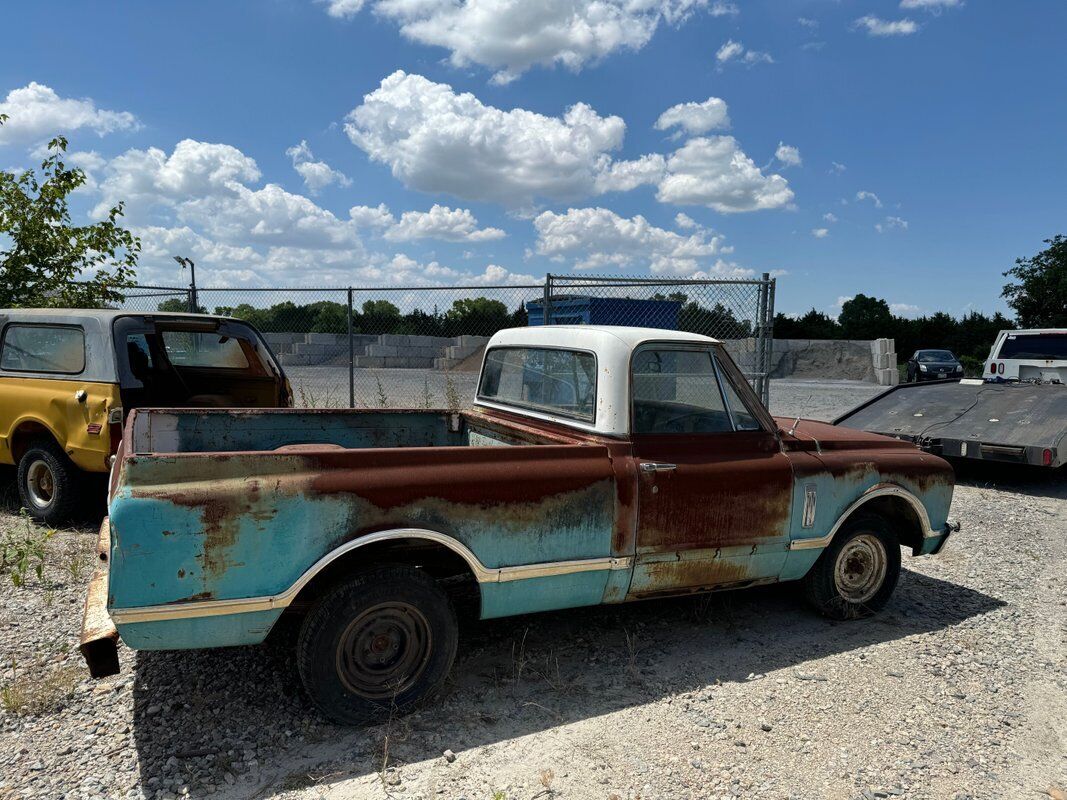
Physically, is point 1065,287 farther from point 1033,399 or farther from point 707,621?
point 707,621

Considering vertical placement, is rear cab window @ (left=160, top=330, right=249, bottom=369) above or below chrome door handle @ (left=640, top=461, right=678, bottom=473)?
above

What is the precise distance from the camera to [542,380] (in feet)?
14.1

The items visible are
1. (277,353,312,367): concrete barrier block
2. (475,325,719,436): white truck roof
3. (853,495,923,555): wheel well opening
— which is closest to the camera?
(475,325,719,436): white truck roof

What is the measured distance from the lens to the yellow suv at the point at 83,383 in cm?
529

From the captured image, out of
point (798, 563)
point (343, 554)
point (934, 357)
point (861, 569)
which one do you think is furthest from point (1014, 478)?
point (934, 357)

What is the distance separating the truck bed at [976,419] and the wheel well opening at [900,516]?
3.61m

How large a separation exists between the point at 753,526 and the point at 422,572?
5.81ft

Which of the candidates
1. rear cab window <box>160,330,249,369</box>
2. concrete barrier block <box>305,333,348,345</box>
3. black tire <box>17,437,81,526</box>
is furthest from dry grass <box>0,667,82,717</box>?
concrete barrier block <box>305,333,348,345</box>

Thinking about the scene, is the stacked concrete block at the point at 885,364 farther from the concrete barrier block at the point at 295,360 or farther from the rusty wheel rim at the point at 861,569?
the rusty wheel rim at the point at 861,569

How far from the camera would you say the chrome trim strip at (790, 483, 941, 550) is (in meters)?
4.08

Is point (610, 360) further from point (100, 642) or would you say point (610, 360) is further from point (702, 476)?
point (100, 642)

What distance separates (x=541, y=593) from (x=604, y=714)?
0.60 metres

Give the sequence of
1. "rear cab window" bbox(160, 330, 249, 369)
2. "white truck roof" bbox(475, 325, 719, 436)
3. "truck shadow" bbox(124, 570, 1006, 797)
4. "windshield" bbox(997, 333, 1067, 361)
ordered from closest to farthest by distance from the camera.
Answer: "truck shadow" bbox(124, 570, 1006, 797) → "white truck roof" bbox(475, 325, 719, 436) → "rear cab window" bbox(160, 330, 249, 369) → "windshield" bbox(997, 333, 1067, 361)

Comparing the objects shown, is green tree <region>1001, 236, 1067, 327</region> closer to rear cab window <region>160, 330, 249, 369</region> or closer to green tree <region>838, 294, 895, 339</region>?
green tree <region>838, 294, 895, 339</region>
